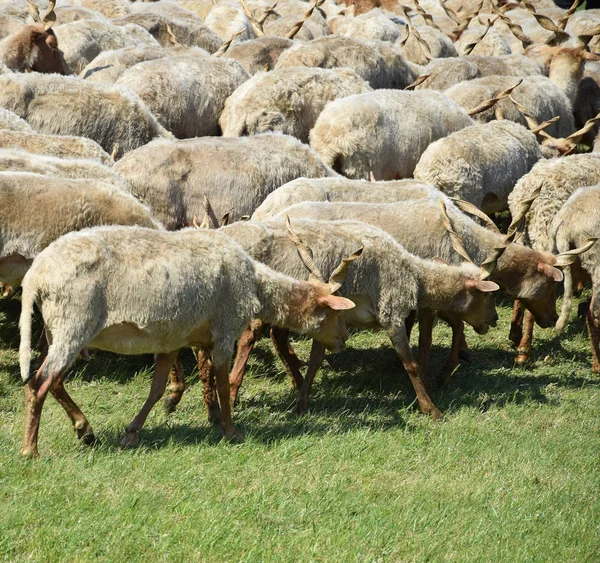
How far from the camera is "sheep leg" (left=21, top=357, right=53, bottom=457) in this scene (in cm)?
604

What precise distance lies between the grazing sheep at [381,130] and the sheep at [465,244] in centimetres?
205

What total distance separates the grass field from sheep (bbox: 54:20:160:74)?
18.8 feet

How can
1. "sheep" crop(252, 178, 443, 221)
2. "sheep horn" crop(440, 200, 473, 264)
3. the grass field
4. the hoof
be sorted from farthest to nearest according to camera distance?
"sheep" crop(252, 178, 443, 221), "sheep horn" crop(440, 200, 473, 264), the hoof, the grass field

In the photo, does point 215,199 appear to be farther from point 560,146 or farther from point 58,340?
point 560,146

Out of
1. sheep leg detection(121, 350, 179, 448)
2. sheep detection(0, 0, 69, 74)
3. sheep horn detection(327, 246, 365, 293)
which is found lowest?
sheep leg detection(121, 350, 179, 448)

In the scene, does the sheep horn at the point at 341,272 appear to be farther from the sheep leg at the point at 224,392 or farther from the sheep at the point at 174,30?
the sheep at the point at 174,30

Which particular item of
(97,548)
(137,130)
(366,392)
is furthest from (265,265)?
(137,130)

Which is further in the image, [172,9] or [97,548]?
[172,9]

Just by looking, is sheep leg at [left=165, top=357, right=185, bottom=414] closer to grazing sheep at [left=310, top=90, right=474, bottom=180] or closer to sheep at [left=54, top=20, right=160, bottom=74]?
grazing sheep at [left=310, top=90, right=474, bottom=180]

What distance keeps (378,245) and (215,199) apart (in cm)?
219

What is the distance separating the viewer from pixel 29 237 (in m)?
7.23

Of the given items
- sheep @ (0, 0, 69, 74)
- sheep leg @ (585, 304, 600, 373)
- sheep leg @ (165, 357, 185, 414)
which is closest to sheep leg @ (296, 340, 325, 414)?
sheep leg @ (165, 357, 185, 414)

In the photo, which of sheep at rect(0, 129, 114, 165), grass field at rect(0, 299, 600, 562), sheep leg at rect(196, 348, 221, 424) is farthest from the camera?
sheep at rect(0, 129, 114, 165)

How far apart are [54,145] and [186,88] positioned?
9.81 feet
